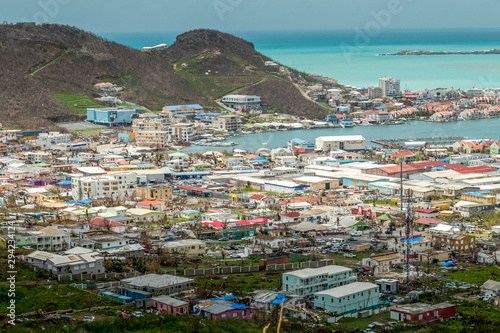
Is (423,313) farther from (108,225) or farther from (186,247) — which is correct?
(108,225)

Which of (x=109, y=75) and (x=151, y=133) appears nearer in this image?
(x=151, y=133)

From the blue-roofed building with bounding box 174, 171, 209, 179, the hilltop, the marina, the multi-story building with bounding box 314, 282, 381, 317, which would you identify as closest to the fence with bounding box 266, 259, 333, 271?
the multi-story building with bounding box 314, 282, 381, 317

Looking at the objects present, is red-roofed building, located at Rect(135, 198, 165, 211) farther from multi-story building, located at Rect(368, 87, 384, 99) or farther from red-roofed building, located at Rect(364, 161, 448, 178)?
multi-story building, located at Rect(368, 87, 384, 99)

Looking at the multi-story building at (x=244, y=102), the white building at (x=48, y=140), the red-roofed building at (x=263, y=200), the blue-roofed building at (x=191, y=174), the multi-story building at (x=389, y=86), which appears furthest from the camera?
the multi-story building at (x=389, y=86)

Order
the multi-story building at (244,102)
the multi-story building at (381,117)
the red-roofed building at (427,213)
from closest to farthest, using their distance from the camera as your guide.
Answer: the red-roofed building at (427,213) < the multi-story building at (381,117) < the multi-story building at (244,102)

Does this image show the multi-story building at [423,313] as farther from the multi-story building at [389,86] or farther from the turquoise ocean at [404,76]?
the multi-story building at [389,86]

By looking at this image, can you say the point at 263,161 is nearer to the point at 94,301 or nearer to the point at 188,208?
the point at 188,208

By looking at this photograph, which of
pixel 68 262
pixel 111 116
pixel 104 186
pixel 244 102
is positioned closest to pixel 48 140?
pixel 111 116

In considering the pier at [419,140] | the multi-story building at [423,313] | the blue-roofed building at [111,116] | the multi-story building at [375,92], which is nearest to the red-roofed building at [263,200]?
the multi-story building at [423,313]
